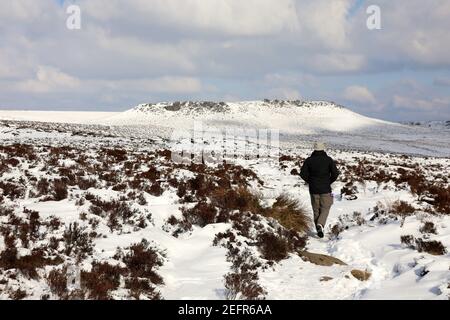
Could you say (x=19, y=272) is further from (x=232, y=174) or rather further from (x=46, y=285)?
(x=232, y=174)

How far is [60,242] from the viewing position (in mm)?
7086

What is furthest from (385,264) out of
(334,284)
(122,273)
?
(122,273)

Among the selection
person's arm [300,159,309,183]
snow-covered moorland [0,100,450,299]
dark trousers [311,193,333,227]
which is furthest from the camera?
person's arm [300,159,309,183]

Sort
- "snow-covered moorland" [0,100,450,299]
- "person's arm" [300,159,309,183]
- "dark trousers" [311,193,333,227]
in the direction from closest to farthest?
1. "snow-covered moorland" [0,100,450,299]
2. "dark trousers" [311,193,333,227]
3. "person's arm" [300,159,309,183]

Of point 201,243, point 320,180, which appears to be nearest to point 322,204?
point 320,180

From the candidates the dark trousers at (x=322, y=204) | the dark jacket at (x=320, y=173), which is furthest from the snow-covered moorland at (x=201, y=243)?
the dark jacket at (x=320, y=173)

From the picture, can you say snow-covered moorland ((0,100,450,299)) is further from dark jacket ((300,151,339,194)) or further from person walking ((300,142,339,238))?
dark jacket ((300,151,339,194))

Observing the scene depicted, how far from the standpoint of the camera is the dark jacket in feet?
31.4

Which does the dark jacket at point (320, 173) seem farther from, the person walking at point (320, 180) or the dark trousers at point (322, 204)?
the dark trousers at point (322, 204)

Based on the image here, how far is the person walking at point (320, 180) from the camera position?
31.3 feet

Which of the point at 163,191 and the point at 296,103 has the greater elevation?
the point at 296,103

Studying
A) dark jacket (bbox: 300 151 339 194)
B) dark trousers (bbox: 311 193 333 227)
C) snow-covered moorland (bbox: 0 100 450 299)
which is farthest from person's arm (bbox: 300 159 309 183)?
snow-covered moorland (bbox: 0 100 450 299)

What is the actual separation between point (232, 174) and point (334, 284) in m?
11.9
